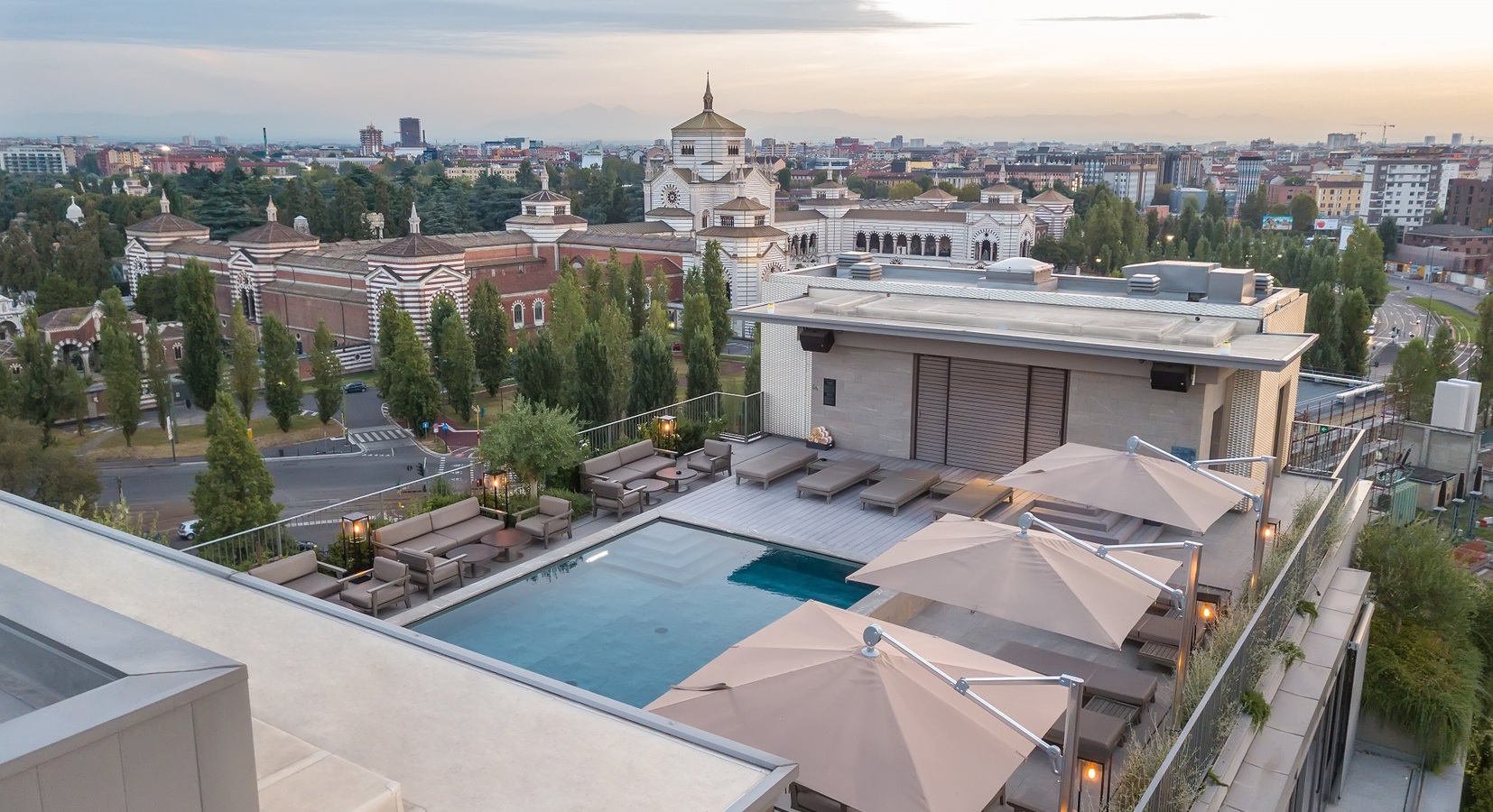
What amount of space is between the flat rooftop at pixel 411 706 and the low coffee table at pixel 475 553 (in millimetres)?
5572

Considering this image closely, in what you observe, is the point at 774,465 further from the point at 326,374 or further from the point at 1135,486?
the point at 326,374

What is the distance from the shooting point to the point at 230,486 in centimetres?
2145

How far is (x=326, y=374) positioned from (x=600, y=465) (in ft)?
75.6

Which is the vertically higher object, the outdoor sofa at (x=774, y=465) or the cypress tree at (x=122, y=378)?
the outdoor sofa at (x=774, y=465)

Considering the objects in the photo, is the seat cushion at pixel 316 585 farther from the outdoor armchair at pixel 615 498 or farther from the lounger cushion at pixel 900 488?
the lounger cushion at pixel 900 488

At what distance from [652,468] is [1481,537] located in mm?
29077

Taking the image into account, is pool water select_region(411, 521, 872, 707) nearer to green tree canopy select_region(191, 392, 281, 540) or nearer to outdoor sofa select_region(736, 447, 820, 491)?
outdoor sofa select_region(736, 447, 820, 491)

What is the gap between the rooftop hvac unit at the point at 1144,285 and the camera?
16047mm

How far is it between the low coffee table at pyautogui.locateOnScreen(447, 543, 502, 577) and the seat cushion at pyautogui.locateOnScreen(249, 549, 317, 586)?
165cm

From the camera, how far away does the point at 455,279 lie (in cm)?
4575

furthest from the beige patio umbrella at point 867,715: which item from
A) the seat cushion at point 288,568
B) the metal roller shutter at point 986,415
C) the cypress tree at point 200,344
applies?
the cypress tree at point 200,344

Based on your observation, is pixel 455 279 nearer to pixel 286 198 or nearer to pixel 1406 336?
pixel 286 198

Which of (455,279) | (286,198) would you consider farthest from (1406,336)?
(286,198)

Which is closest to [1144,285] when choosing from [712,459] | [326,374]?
[712,459]
